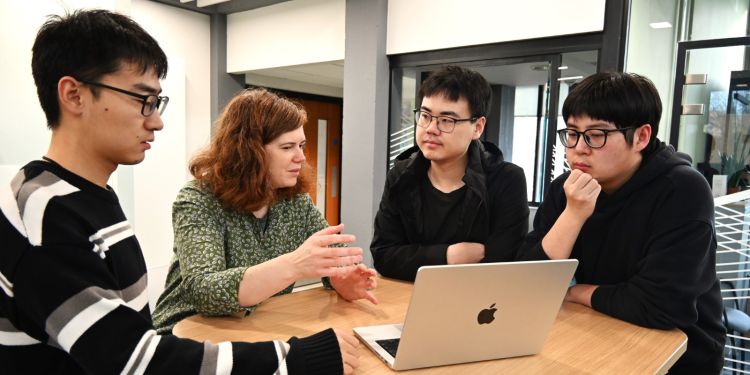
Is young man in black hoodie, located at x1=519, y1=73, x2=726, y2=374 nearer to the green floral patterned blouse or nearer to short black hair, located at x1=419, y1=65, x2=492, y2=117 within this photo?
short black hair, located at x1=419, y1=65, x2=492, y2=117

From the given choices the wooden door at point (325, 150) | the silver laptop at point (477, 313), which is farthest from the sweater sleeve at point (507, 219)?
the wooden door at point (325, 150)

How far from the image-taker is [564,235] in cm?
140

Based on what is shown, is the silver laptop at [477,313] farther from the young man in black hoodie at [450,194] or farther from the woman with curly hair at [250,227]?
the young man in black hoodie at [450,194]

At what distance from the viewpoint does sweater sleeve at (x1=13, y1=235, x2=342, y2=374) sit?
2.42 ft

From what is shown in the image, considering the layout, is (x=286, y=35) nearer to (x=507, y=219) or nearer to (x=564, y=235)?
(x=507, y=219)

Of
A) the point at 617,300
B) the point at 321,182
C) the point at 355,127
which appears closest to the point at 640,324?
the point at 617,300

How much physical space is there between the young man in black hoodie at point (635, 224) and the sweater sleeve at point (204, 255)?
2.94 ft

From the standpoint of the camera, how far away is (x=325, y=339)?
0.95 metres

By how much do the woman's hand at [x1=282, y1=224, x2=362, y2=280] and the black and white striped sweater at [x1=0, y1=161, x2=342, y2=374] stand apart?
0.26 metres

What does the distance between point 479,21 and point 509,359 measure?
2.95 meters

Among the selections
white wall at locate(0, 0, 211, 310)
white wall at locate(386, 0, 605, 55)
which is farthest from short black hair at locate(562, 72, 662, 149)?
white wall at locate(0, 0, 211, 310)

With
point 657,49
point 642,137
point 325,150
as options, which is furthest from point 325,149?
point 642,137

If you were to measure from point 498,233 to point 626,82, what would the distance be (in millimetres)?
611

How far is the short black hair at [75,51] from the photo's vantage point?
2.82 feet
